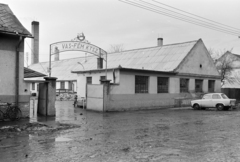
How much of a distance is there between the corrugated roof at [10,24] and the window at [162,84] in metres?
13.6

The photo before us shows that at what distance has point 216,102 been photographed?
2252 cm

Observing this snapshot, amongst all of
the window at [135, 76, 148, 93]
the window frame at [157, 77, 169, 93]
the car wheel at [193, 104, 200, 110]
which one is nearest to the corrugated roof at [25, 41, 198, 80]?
the window frame at [157, 77, 169, 93]

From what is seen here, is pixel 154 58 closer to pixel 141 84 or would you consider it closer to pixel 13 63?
pixel 141 84

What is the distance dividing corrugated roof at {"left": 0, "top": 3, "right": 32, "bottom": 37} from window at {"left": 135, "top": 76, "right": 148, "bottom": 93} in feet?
35.4

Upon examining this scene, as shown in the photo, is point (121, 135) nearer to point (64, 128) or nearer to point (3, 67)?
A: point (64, 128)

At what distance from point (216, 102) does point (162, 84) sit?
498 centimetres

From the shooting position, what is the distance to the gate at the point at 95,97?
2047 centimetres

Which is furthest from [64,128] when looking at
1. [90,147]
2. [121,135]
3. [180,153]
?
[180,153]

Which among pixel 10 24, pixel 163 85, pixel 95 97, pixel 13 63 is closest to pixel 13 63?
pixel 13 63

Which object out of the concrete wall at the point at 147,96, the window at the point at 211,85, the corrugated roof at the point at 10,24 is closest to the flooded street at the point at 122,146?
the corrugated roof at the point at 10,24

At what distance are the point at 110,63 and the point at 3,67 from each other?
63.1 ft

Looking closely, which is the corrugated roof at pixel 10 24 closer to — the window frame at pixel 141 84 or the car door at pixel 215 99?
the window frame at pixel 141 84

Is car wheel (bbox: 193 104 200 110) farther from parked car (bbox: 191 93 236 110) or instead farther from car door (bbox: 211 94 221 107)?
car door (bbox: 211 94 221 107)

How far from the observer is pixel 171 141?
9070 mm
